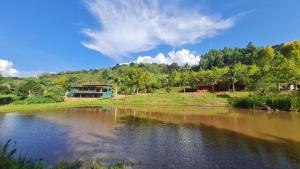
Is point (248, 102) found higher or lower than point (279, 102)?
lower

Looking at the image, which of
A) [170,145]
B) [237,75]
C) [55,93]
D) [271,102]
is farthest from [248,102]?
[55,93]

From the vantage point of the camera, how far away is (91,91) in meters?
89.9

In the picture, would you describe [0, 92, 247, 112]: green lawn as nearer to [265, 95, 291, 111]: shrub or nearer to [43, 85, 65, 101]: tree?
[43, 85, 65, 101]: tree

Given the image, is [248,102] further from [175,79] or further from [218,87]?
[175,79]

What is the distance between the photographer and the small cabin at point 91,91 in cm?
8975

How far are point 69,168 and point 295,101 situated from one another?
47564 millimetres

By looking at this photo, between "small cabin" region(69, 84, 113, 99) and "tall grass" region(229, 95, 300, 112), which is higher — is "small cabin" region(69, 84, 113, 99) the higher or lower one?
the higher one

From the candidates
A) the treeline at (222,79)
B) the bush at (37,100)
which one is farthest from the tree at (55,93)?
the bush at (37,100)

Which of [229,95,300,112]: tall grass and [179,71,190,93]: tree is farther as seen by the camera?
[179,71,190,93]: tree

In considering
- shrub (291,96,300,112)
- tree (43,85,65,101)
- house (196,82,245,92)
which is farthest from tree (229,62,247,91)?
tree (43,85,65,101)

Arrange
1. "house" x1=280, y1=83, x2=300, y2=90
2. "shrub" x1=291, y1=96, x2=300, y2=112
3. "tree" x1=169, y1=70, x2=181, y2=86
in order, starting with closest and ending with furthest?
"shrub" x1=291, y1=96, x2=300, y2=112
"house" x1=280, y1=83, x2=300, y2=90
"tree" x1=169, y1=70, x2=181, y2=86

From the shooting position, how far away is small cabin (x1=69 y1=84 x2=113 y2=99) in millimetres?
89750

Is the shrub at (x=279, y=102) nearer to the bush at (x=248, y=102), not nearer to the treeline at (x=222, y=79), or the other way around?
the bush at (x=248, y=102)

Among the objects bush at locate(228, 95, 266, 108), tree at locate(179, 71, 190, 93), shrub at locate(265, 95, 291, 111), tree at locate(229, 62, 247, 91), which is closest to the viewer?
shrub at locate(265, 95, 291, 111)
